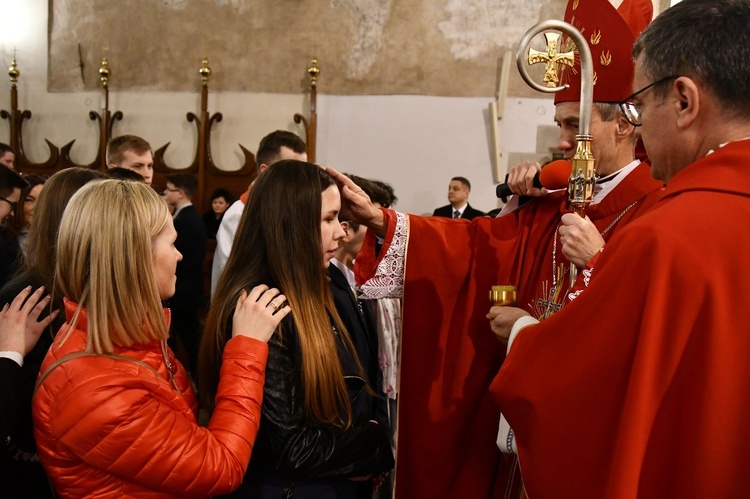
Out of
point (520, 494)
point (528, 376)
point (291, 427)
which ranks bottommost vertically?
point (520, 494)

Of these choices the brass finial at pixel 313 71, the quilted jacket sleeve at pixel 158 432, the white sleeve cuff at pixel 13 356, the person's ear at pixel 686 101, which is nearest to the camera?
the person's ear at pixel 686 101

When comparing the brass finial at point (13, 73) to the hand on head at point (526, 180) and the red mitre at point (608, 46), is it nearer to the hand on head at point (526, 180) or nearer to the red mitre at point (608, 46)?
the hand on head at point (526, 180)

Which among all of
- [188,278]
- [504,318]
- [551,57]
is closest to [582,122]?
[551,57]

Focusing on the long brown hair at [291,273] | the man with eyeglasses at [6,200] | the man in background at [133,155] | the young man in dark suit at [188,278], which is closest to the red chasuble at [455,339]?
the long brown hair at [291,273]

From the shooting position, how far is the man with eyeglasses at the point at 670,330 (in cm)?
111

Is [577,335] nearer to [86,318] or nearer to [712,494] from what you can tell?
[712,494]

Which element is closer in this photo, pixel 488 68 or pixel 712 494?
pixel 712 494

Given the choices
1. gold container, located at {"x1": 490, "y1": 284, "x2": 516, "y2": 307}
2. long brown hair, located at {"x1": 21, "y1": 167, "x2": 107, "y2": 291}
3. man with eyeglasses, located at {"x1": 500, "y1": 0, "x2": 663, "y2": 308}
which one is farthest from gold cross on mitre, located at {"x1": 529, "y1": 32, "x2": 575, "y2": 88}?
long brown hair, located at {"x1": 21, "y1": 167, "x2": 107, "y2": 291}

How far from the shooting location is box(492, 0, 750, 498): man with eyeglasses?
1.11 metres

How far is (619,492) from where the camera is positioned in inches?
45.1

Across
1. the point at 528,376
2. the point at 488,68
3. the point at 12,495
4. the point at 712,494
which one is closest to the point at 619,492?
the point at 712,494

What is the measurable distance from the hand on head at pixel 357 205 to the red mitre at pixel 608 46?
69 cm

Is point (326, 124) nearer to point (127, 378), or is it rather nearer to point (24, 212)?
point (24, 212)

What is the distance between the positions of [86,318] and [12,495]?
645 millimetres
